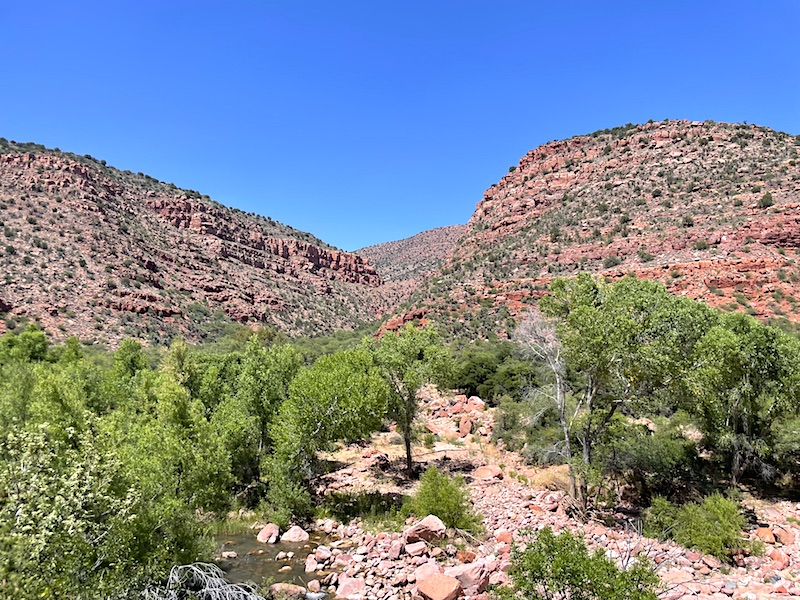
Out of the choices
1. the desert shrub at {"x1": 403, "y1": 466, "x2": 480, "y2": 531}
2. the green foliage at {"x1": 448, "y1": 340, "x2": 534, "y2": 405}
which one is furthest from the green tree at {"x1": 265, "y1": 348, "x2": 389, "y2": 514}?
the green foliage at {"x1": 448, "y1": 340, "x2": 534, "y2": 405}

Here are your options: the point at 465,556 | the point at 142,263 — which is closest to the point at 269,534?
the point at 465,556

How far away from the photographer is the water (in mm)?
12531

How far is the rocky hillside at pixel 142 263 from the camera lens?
5319 centimetres

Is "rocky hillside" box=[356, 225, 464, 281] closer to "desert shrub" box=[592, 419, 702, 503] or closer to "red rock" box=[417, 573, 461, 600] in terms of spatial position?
"desert shrub" box=[592, 419, 702, 503]

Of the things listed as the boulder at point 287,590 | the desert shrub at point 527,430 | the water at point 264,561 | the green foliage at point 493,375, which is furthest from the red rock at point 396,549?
the green foliage at point 493,375

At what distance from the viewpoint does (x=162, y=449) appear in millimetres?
12555

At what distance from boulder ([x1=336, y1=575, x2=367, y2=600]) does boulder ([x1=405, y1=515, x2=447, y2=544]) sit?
2193mm

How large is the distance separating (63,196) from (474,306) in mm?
64534

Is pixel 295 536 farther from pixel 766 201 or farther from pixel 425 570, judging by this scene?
pixel 766 201

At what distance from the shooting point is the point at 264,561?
13.7 m

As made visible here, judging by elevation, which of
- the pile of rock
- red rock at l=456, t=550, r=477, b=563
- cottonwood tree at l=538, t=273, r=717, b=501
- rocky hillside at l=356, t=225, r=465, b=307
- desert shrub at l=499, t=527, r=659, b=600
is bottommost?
red rock at l=456, t=550, r=477, b=563

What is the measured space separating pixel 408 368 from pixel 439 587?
33.7ft

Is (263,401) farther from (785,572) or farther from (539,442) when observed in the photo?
Answer: (785,572)

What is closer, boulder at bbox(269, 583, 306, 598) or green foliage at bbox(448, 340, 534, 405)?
boulder at bbox(269, 583, 306, 598)
